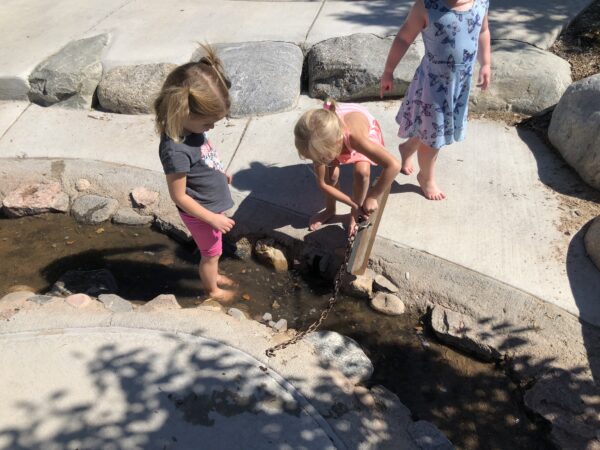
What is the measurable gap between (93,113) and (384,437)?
368 centimetres

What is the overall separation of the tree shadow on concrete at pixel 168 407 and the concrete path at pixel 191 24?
10.6 ft

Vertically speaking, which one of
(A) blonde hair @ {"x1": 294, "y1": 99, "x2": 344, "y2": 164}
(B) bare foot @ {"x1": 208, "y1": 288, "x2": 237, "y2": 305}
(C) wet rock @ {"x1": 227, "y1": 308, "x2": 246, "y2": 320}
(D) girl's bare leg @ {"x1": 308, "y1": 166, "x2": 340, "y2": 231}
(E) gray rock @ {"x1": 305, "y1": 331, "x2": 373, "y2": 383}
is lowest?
(B) bare foot @ {"x1": 208, "y1": 288, "x2": 237, "y2": 305}

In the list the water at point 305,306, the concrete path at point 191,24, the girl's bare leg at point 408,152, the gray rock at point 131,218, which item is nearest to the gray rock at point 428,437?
the water at point 305,306

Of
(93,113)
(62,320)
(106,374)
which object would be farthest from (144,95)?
(106,374)

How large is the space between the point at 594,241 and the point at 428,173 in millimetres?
1037

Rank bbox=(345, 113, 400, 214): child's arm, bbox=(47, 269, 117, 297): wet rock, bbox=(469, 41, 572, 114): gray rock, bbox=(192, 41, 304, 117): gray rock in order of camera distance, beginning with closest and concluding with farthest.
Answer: bbox=(345, 113, 400, 214): child's arm, bbox=(47, 269, 117, 297): wet rock, bbox=(469, 41, 572, 114): gray rock, bbox=(192, 41, 304, 117): gray rock

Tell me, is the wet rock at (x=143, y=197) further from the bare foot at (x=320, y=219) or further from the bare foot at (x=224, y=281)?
the bare foot at (x=320, y=219)

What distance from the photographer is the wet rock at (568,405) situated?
262 cm

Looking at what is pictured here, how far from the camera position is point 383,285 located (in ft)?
11.0

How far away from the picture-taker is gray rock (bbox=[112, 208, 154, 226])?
395 cm

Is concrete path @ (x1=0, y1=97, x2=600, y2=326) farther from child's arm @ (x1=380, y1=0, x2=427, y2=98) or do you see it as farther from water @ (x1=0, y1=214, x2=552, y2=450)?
child's arm @ (x1=380, y1=0, x2=427, y2=98)

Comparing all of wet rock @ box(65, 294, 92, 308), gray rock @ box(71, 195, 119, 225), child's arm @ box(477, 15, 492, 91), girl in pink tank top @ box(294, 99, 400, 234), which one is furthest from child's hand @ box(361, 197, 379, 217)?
gray rock @ box(71, 195, 119, 225)

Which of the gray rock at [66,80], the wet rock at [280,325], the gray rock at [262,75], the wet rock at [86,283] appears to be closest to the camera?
the wet rock at [280,325]

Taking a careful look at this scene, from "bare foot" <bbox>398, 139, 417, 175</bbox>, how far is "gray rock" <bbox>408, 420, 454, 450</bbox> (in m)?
1.87
